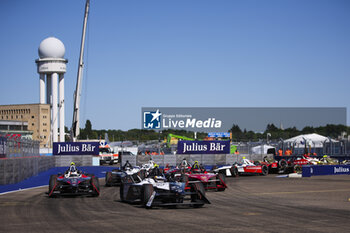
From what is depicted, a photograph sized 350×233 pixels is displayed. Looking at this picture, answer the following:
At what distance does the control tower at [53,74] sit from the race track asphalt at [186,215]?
84762 mm

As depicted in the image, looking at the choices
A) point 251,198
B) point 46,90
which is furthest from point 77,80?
point 46,90

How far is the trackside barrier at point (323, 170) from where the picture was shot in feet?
98.0

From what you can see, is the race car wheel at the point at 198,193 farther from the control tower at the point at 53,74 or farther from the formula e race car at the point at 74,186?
the control tower at the point at 53,74

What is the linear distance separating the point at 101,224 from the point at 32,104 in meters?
112

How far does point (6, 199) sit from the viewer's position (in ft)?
57.3

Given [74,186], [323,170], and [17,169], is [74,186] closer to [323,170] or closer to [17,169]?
[17,169]

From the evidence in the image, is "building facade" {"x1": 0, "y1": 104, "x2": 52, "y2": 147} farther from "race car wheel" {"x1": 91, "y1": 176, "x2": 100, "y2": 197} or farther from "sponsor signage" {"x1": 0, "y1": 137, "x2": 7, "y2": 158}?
"race car wheel" {"x1": 91, "y1": 176, "x2": 100, "y2": 197}

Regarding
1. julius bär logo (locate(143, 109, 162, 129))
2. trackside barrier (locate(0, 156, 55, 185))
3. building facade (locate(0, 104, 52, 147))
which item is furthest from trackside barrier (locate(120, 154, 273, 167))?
building facade (locate(0, 104, 52, 147))

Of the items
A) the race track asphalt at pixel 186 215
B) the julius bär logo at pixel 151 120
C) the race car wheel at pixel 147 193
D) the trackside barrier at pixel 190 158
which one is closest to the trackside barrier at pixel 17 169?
the race track asphalt at pixel 186 215

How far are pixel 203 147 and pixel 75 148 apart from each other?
1229 cm

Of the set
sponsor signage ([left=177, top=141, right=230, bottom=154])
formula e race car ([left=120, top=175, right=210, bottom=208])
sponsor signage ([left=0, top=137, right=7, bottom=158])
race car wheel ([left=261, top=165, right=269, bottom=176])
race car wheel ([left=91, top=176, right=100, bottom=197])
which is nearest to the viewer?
formula e race car ([left=120, top=175, right=210, bottom=208])

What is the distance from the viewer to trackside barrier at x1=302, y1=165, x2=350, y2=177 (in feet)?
98.0

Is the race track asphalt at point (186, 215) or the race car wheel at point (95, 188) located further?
the race car wheel at point (95, 188)

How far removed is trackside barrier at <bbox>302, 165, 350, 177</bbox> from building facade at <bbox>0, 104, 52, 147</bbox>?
91.4m
